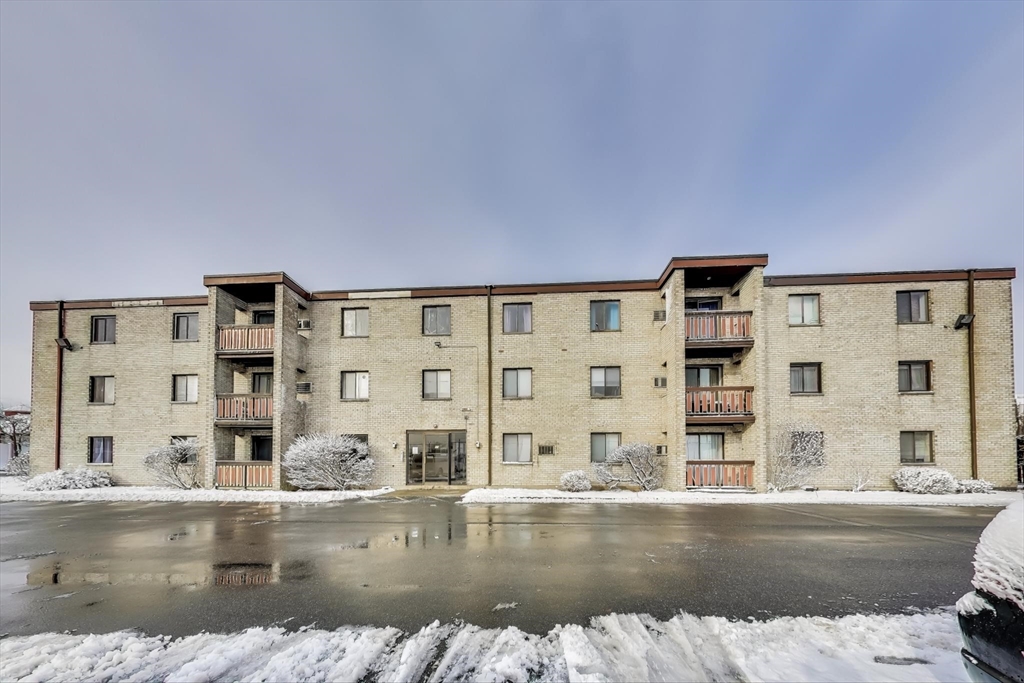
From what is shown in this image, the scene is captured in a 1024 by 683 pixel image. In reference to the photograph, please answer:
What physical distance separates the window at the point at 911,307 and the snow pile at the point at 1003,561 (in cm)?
1829

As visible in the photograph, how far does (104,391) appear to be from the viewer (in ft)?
61.8

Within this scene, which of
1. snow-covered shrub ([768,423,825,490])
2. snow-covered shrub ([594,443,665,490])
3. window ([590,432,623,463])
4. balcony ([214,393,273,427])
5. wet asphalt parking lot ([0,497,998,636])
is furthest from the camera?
window ([590,432,623,463])

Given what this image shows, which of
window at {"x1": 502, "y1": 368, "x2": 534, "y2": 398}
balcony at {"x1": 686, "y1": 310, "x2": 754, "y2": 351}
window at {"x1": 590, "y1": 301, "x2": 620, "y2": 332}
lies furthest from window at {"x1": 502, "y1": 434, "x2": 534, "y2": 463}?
balcony at {"x1": 686, "y1": 310, "x2": 754, "y2": 351}

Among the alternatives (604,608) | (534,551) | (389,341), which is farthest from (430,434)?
(604,608)

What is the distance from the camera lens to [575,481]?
1587 centimetres

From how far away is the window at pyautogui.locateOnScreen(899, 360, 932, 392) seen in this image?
16.3 meters

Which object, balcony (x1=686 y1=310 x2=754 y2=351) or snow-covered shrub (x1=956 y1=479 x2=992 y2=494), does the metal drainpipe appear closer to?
balcony (x1=686 y1=310 x2=754 y2=351)

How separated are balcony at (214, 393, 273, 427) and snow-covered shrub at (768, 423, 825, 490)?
62.5ft

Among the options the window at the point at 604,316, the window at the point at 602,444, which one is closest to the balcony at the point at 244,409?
the window at the point at 602,444

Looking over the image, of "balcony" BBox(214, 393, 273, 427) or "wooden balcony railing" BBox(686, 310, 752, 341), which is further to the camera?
"balcony" BBox(214, 393, 273, 427)

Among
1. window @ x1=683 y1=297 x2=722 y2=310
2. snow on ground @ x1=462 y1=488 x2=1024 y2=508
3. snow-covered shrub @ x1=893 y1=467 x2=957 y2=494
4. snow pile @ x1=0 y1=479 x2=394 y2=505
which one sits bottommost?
snow pile @ x1=0 y1=479 x2=394 y2=505

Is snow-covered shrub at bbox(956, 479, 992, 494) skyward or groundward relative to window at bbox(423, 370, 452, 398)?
groundward

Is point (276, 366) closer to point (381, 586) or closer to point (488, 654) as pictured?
point (381, 586)

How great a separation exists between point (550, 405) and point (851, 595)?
477 inches
